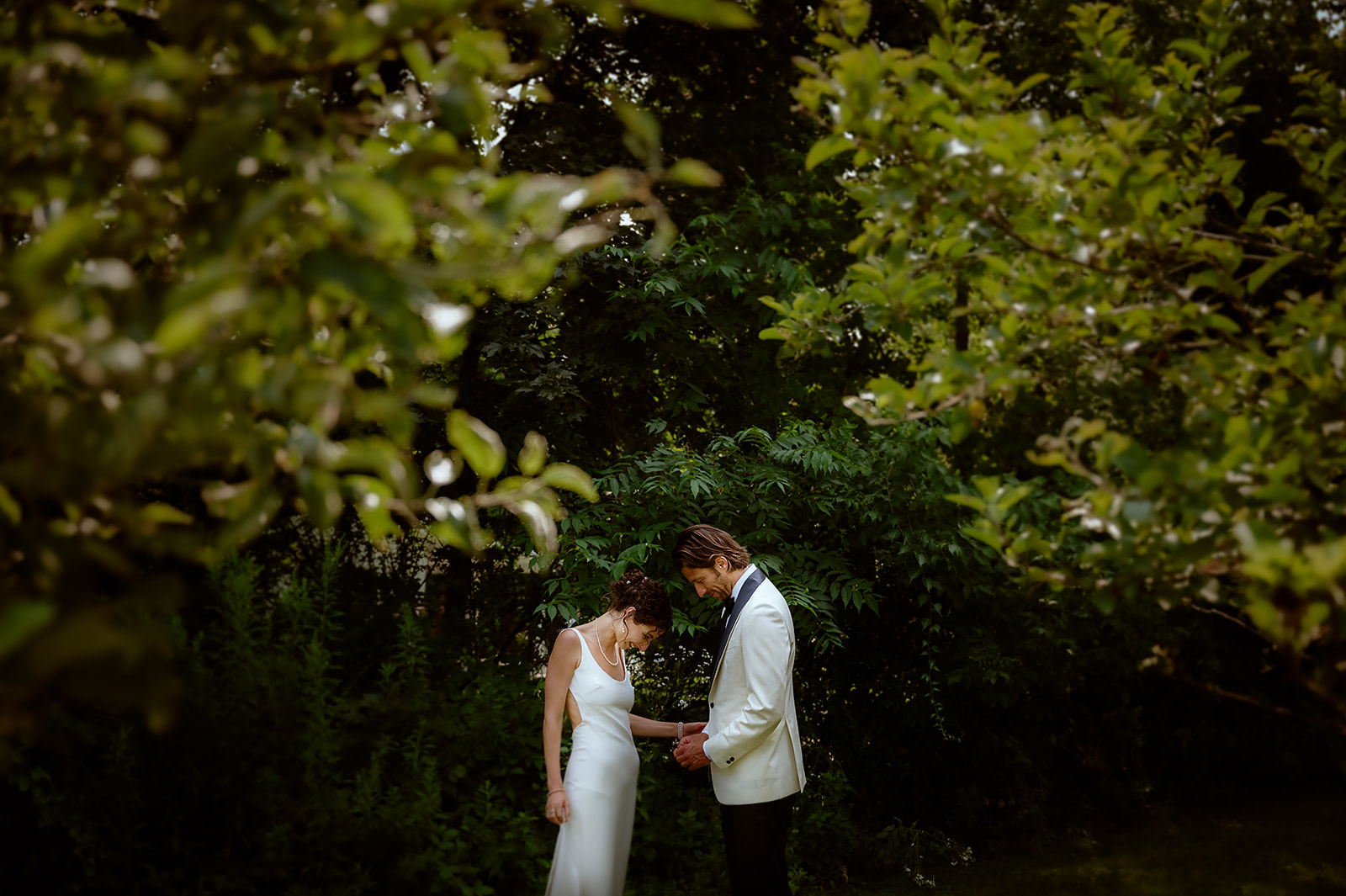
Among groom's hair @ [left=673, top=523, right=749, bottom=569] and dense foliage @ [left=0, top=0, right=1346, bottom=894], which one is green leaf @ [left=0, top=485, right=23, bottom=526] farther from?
groom's hair @ [left=673, top=523, right=749, bottom=569]

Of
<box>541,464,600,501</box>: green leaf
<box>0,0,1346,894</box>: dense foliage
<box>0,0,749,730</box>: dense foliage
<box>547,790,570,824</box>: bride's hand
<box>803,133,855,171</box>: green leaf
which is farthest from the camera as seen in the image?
<box>547,790,570,824</box>: bride's hand

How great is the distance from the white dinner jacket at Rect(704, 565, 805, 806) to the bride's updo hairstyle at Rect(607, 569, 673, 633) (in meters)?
0.55

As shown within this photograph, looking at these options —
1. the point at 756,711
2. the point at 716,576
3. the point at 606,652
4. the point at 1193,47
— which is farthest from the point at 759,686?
the point at 1193,47

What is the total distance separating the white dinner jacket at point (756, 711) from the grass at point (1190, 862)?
2.57 m

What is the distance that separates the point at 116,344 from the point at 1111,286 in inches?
80.1

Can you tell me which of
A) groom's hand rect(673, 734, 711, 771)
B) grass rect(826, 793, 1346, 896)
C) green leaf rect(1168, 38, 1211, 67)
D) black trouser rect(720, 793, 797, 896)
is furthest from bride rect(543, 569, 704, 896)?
green leaf rect(1168, 38, 1211, 67)

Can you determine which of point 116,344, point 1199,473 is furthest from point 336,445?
point 1199,473

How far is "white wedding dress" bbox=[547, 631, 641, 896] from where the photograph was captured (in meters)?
3.85

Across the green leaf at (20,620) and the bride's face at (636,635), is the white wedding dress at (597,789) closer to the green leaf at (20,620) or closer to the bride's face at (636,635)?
the bride's face at (636,635)

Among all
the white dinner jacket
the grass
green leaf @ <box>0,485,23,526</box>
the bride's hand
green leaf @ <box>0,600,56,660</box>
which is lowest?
the grass

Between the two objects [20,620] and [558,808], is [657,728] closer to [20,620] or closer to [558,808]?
[558,808]

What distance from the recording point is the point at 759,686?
354 centimetres

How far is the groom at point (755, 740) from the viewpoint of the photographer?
11.6 feet

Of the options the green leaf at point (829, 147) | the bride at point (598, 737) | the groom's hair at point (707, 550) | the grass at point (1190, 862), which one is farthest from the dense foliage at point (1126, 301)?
→ the grass at point (1190, 862)
